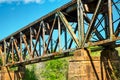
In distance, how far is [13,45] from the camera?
32.0 metres

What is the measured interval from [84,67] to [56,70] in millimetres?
46564

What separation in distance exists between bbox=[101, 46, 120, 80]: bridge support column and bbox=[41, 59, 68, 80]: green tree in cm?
4336

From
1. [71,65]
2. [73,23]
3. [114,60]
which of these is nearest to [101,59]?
[114,60]

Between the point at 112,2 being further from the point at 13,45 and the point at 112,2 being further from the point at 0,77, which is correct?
the point at 0,77

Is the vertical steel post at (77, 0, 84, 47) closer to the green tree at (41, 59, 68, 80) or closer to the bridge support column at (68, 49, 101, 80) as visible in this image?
the bridge support column at (68, 49, 101, 80)

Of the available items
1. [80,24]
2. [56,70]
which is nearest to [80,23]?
[80,24]

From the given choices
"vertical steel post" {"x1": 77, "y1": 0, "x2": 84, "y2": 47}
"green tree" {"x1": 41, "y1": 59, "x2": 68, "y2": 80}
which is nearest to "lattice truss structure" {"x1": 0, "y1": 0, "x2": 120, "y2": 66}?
"vertical steel post" {"x1": 77, "y1": 0, "x2": 84, "y2": 47}

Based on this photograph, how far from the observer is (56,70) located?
63.8 meters

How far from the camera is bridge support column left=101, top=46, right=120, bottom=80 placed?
1825 centimetres

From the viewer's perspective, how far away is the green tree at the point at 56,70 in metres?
62.2

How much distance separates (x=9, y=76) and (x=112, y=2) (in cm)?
2024

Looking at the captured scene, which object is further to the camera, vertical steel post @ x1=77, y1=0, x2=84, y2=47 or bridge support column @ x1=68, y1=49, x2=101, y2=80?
vertical steel post @ x1=77, y1=0, x2=84, y2=47

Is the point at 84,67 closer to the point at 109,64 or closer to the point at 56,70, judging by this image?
the point at 109,64

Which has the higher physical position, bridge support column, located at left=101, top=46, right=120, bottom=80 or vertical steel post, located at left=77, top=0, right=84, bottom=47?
vertical steel post, located at left=77, top=0, right=84, bottom=47
